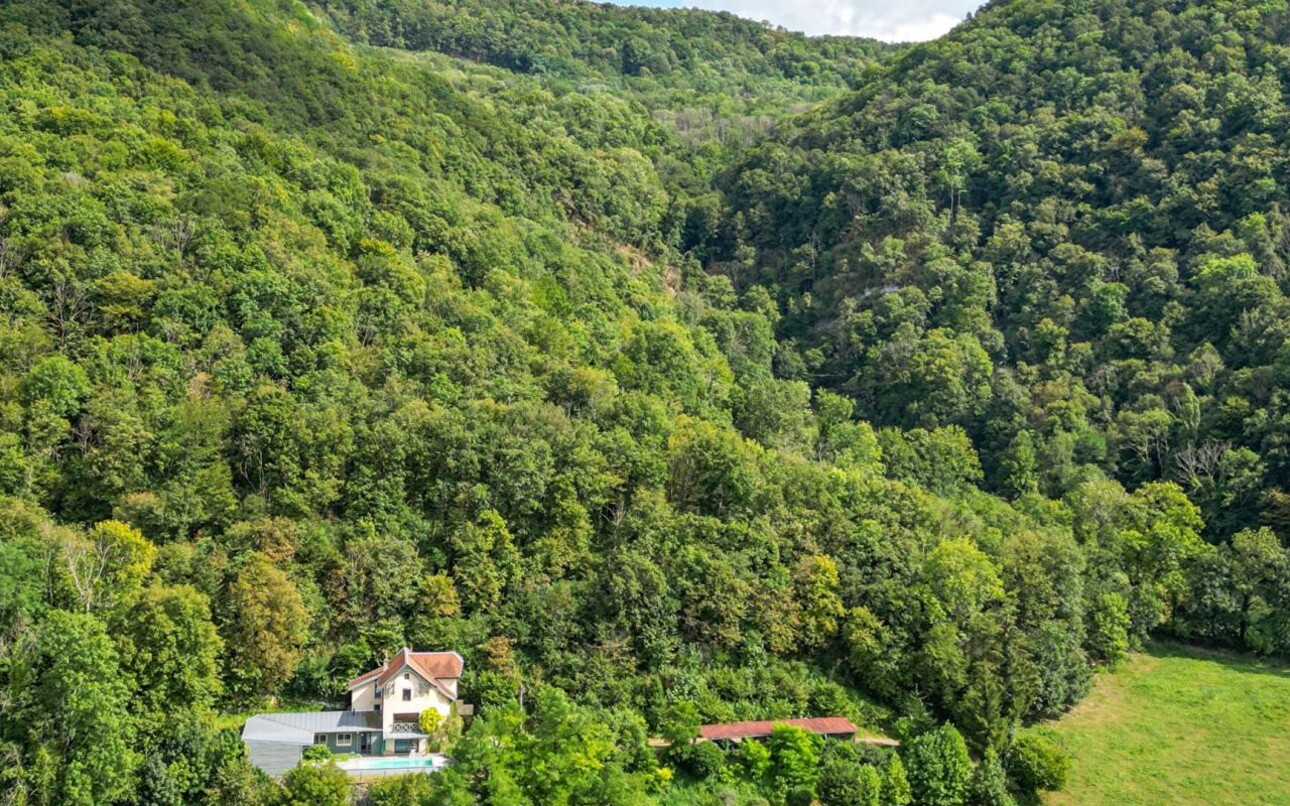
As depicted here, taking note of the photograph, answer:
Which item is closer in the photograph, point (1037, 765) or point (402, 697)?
point (402, 697)

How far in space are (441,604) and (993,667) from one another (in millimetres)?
23547

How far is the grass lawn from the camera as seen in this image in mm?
45731

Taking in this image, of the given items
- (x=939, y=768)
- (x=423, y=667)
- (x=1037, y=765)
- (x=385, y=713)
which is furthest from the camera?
(x=1037, y=765)

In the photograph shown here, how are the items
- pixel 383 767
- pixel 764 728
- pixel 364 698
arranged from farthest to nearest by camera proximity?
1. pixel 764 728
2. pixel 364 698
3. pixel 383 767

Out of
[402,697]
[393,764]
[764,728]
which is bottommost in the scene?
[393,764]

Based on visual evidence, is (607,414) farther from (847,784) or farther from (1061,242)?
(1061,242)

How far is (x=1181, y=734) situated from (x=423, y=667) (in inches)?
1304

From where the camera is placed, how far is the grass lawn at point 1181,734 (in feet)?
150

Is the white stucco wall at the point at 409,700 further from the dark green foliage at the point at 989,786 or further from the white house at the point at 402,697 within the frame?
the dark green foliage at the point at 989,786

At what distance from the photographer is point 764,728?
144 ft

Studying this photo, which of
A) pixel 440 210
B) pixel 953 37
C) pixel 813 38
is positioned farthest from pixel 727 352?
pixel 813 38

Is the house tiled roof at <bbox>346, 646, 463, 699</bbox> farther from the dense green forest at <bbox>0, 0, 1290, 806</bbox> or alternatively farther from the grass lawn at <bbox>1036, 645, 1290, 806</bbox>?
the grass lawn at <bbox>1036, 645, 1290, 806</bbox>

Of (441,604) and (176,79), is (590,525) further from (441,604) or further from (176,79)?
(176,79)

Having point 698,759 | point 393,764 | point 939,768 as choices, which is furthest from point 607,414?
point 939,768
